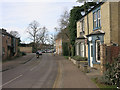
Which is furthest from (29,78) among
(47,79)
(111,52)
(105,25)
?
(105,25)

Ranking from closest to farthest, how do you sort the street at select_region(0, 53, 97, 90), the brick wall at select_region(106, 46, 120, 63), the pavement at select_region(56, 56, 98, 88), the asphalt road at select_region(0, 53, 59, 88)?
the pavement at select_region(56, 56, 98, 88), the street at select_region(0, 53, 97, 90), the asphalt road at select_region(0, 53, 59, 88), the brick wall at select_region(106, 46, 120, 63)

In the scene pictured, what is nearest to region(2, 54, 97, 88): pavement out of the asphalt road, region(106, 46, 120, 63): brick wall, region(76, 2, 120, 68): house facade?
the asphalt road

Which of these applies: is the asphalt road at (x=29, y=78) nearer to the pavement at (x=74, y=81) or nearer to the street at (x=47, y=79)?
the street at (x=47, y=79)

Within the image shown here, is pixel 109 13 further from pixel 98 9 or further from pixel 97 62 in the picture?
pixel 97 62

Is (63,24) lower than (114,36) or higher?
higher

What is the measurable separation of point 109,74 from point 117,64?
2.59 feet

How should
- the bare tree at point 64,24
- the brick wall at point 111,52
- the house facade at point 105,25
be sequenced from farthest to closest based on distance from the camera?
the bare tree at point 64,24
the house facade at point 105,25
the brick wall at point 111,52

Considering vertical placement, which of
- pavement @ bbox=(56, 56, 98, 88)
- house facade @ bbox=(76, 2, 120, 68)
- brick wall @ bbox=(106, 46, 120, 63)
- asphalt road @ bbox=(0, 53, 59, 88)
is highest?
house facade @ bbox=(76, 2, 120, 68)

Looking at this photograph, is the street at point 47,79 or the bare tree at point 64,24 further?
the bare tree at point 64,24

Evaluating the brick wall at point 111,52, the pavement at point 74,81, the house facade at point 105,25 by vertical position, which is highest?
the house facade at point 105,25

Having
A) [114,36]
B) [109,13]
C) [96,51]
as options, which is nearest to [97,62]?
[96,51]

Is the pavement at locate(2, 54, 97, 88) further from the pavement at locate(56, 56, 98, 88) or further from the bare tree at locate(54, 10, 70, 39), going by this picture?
the bare tree at locate(54, 10, 70, 39)

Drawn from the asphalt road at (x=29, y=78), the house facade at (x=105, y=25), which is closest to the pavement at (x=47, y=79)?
the asphalt road at (x=29, y=78)

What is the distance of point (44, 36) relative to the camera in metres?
74.8
